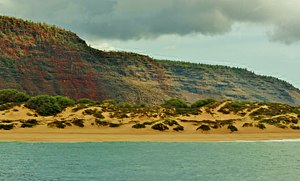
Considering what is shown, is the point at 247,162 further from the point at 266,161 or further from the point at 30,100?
the point at 30,100

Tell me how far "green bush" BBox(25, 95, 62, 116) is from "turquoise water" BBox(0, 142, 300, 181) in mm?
23880

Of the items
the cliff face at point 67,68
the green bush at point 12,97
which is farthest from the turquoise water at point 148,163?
the cliff face at point 67,68

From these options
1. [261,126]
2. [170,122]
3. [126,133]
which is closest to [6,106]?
[126,133]

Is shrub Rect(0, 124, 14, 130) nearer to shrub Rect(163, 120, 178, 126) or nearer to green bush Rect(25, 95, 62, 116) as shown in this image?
green bush Rect(25, 95, 62, 116)

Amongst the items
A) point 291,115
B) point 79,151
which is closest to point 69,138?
point 79,151

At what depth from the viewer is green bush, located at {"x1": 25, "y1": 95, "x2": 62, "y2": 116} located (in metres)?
70.6

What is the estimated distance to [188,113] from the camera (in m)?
70.6

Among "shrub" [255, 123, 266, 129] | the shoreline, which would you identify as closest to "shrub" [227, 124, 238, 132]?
the shoreline

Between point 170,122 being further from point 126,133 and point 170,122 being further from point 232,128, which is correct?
point 232,128

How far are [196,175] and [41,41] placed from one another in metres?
130

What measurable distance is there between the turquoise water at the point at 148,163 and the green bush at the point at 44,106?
78.3ft

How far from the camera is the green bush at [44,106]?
70625 millimetres

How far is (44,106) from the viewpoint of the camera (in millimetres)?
71500

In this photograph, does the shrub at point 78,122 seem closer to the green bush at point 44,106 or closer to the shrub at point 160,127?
the green bush at point 44,106
